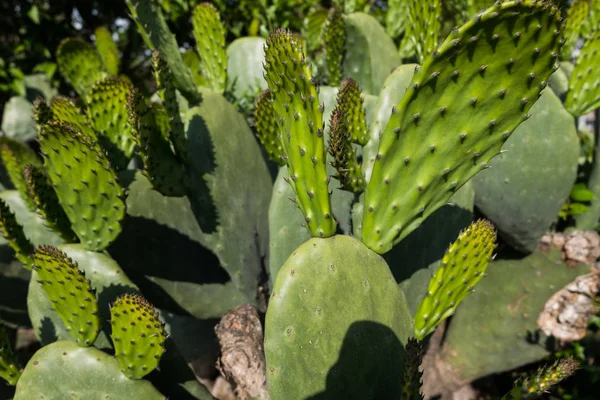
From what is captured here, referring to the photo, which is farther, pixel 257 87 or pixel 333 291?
pixel 257 87

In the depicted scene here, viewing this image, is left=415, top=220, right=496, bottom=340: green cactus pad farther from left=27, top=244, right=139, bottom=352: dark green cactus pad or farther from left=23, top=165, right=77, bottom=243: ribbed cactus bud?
left=23, top=165, right=77, bottom=243: ribbed cactus bud

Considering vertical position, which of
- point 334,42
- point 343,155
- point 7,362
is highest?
point 334,42

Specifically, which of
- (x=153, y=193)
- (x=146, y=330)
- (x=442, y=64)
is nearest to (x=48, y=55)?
(x=153, y=193)

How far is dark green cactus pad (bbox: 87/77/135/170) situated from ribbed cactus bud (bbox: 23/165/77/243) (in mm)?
293

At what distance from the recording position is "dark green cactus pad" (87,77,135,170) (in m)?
1.89

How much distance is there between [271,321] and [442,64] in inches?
31.8

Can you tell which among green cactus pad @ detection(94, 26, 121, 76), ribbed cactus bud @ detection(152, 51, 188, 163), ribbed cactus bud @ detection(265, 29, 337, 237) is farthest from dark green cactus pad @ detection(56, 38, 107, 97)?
ribbed cactus bud @ detection(265, 29, 337, 237)

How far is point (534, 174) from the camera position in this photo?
2.09m

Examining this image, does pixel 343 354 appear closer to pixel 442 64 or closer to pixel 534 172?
pixel 442 64

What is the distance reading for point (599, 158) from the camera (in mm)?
2352

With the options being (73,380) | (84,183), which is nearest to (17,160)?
(84,183)

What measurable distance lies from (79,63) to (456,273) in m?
2.57

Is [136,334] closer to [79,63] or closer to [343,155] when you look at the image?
[343,155]

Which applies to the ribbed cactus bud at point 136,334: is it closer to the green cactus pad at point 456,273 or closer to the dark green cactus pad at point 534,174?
the green cactus pad at point 456,273
